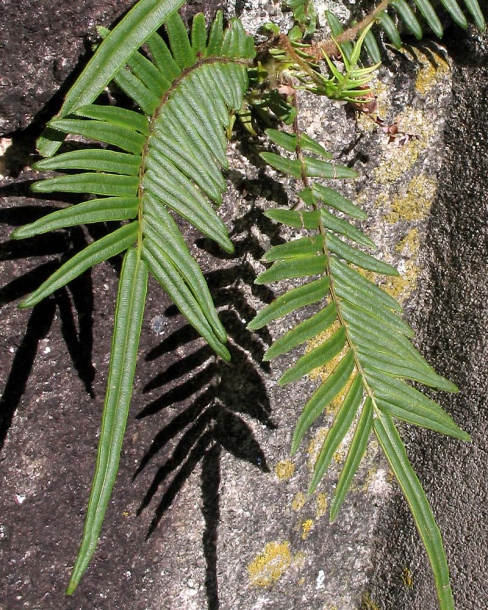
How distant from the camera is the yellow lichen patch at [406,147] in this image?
1.13 m

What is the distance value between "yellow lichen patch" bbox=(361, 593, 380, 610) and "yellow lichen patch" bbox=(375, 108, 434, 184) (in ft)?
3.24

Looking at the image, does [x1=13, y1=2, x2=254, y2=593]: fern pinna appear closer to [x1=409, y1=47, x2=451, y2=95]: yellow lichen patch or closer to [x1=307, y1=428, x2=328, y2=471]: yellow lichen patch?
[x1=409, y1=47, x2=451, y2=95]: yellow lichen patch

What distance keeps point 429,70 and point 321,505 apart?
0.88 m

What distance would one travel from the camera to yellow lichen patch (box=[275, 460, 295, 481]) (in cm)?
124

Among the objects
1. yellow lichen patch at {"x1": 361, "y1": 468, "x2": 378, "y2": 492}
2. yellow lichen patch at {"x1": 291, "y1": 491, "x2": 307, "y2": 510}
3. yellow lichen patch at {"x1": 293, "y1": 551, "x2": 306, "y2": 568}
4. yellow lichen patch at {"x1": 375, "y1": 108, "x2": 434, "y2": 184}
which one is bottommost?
yellow lichen patch at {"x1": 293, "y1": 551, "x2": 306, "y2": 568}

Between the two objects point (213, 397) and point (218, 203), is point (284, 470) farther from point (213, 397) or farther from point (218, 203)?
point (218, 203)

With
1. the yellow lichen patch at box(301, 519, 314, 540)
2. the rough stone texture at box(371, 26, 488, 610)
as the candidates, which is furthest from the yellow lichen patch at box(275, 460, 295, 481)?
the rough stone texture at box(371, 26, 488, 610)

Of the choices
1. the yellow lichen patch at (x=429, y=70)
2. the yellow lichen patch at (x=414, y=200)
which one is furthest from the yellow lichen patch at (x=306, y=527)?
the yellow lichen patch at (x=429, y=70)

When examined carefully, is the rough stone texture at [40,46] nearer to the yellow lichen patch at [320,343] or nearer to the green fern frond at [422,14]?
the green fern frond at [422,14]

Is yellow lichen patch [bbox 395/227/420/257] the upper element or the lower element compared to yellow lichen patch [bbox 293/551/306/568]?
upper

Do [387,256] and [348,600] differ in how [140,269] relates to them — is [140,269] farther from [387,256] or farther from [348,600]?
[348,600]

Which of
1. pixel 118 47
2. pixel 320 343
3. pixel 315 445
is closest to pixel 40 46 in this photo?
pixel 118 47

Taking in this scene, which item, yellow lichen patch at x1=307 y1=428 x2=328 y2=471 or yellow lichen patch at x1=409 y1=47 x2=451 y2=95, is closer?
yellow lichen patch at x1=409 y1=47 x2=451 y2=95

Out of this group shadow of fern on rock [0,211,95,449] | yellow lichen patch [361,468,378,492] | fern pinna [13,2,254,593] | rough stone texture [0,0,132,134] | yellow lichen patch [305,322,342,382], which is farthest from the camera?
yellow lichen patch [361,468,378,492]
